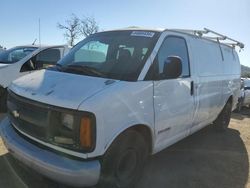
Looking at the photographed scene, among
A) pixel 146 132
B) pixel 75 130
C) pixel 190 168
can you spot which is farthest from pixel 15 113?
pixel 190 168

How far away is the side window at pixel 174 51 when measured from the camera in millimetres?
4469

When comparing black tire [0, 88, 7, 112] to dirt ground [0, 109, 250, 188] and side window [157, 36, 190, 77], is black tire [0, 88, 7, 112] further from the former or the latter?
side window [157, 36, 190, 77]

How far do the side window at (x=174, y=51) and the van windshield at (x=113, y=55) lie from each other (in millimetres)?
210

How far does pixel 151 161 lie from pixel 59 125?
2.51 m

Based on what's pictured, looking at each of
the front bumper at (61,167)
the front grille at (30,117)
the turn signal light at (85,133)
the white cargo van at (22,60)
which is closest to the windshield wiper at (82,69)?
the front grille at (30,117)

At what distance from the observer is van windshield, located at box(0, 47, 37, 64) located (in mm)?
8672

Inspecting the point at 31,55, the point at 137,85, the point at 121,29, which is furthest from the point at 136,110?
the point at 31,55

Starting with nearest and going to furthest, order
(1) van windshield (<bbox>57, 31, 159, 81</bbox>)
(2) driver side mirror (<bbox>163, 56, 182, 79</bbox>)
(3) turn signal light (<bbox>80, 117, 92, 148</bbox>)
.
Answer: (3) turn signal light (<bbox>80, 117, 92, 148</bbox>), (1) van windshield (<bbox>57, 31, 159, 81</bbox>), (2) driver side mirror (<bbox>163, 56, 182, 79</bbox>)

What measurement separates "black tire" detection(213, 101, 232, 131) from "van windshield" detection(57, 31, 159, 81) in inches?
162

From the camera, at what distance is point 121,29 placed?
497 centimetres

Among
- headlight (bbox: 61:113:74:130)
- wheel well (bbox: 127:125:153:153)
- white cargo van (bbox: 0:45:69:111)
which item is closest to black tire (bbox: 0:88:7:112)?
white cargo van (bbox: 0:45:69:111)

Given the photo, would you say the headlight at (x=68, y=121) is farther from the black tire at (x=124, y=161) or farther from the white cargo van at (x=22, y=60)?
the white cargo van at (x=22, y=60)

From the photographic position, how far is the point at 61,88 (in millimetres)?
3623

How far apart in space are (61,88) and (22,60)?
525 cm
